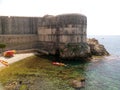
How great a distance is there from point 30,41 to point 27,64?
13.1 meters

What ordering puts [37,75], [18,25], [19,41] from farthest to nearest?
[18,25] → [19,41] → [37,75]

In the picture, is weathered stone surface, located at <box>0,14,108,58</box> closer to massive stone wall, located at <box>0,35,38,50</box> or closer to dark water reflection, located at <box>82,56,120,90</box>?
massive stone wall, located at <box>0,35,38,50</box>

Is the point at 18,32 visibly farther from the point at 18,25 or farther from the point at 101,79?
the point at 101,79

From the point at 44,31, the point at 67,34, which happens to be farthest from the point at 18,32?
the point at 67,34

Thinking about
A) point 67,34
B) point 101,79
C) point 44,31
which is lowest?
point 101,79

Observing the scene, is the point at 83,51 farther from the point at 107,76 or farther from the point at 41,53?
the point at 107,76

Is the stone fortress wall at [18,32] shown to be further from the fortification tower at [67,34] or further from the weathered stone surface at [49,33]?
the fortification tower at [67,34]

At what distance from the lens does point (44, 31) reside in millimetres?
50312

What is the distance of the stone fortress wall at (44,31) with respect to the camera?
46.8 meters

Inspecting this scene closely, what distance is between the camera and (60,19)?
156ft

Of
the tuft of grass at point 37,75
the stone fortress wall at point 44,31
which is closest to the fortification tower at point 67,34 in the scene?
the stone fortress wall at point 44,31

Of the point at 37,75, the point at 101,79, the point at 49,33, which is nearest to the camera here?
the point at 37,75

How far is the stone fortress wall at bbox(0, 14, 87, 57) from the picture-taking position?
46.8 m

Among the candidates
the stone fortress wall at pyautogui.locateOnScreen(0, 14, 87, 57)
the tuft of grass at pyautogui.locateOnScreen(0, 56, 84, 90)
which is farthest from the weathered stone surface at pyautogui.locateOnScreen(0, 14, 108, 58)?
the tuft of grass at pyautogui.locateOnScreen(0, 56, 84, 90)
